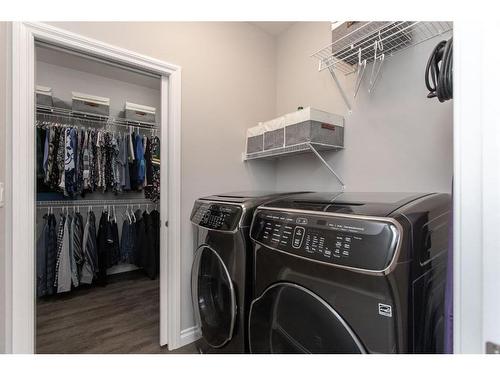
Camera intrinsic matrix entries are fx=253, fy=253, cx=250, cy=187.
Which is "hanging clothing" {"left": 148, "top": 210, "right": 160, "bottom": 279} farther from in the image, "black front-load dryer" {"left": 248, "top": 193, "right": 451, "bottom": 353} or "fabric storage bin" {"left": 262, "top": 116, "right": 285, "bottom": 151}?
"black front-load dryer" {"left": 248, "top": 193, "right": 451, "bottom": 353}

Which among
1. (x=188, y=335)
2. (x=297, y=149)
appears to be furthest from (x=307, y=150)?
(x=188, y=335)

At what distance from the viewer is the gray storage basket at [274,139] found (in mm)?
1689

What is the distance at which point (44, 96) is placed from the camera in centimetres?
254

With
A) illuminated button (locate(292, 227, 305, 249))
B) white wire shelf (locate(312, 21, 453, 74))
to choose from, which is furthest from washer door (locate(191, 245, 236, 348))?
white wire shelf (locate(312, 21, 453, 74))

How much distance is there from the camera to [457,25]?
38 cm

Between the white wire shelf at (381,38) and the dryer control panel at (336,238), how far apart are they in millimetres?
1013

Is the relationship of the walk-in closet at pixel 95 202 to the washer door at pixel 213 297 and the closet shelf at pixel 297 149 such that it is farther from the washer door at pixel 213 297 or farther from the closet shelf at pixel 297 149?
the closet shelf at pixel 297 149

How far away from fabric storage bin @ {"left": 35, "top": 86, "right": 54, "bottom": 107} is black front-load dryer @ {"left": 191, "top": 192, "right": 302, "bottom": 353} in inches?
85.8

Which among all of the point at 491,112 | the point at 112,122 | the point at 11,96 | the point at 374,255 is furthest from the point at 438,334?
the point at 112,122

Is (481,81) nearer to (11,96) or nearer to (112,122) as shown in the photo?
(11,96)

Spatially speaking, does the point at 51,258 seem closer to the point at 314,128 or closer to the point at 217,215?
the point at 217,215

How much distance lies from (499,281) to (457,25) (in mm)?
373

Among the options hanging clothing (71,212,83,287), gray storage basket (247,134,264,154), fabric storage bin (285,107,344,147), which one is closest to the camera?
fabric storage bin (285,107,344,147)

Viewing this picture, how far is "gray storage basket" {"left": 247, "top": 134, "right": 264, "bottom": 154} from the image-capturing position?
1.87m
